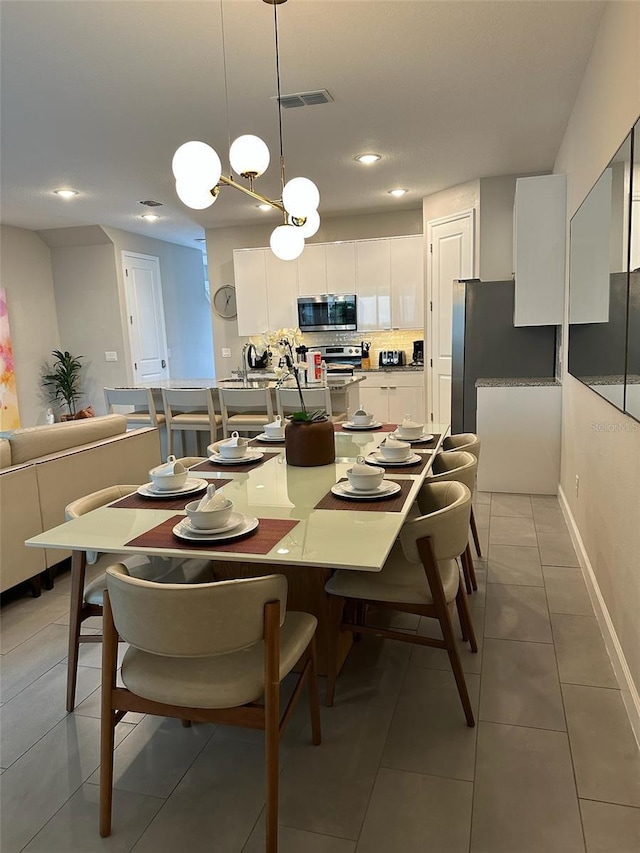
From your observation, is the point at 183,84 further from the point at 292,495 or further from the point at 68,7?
the point at 292,495

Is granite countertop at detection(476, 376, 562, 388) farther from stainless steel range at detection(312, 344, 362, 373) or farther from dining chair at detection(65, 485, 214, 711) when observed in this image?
dining chair at detection(65, 485, 214, 711)

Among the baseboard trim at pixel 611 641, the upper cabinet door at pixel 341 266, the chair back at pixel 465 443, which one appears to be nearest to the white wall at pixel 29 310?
the upper cabinet door at pixel 341 266

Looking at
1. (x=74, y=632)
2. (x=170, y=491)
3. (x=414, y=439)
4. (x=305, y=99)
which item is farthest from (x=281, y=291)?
(x=74, y=632)

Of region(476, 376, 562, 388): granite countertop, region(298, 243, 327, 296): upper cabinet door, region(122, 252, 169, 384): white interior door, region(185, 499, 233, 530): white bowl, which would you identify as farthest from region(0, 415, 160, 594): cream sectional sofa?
region(122, 252, 169, 384): white interior door

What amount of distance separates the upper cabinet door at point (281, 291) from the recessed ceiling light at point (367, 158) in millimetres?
2361

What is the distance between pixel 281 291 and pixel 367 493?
5.59 m

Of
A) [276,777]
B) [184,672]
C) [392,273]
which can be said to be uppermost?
[392,273]

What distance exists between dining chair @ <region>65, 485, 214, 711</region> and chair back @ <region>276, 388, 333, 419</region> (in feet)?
7.26

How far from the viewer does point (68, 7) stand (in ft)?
8.34

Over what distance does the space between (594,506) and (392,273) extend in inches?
179

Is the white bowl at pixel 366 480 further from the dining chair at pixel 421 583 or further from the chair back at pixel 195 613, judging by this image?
the chair back at pixel 195 613

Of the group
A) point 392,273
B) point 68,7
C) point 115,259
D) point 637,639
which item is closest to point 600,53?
point 68,7

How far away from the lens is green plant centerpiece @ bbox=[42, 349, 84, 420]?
298 inches

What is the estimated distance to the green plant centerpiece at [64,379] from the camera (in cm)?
756
